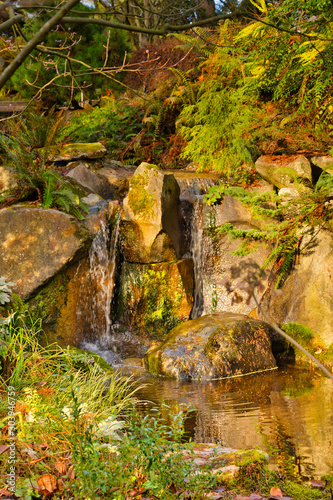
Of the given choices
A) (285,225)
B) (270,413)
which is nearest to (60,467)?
(270,413)

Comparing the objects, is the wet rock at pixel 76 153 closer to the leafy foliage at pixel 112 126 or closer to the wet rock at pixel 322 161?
the leafy foliage at pixel 112 126

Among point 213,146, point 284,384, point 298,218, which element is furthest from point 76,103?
point 284,384

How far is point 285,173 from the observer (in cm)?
737

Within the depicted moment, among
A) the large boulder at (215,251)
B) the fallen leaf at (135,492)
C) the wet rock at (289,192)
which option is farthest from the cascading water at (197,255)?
the fallen leaf at (135,492)

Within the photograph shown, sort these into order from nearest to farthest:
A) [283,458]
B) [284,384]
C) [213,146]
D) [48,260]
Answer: [283,458] < [284,384] < [48,260] < [213,146]

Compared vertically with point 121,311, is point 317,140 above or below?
above

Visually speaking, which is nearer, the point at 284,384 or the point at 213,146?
the point at 284,384

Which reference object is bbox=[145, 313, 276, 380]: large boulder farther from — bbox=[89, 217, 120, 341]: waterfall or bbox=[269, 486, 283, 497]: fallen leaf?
bbox=[269, 486, 283, 497]: fallen leaf

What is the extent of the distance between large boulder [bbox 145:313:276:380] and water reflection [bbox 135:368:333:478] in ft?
0.70

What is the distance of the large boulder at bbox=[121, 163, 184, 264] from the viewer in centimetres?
761

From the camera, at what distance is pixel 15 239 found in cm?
730

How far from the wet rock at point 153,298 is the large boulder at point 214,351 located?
4.59 feet

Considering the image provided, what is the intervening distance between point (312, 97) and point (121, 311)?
488cm

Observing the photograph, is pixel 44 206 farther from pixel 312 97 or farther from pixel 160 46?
pixel 160 46
